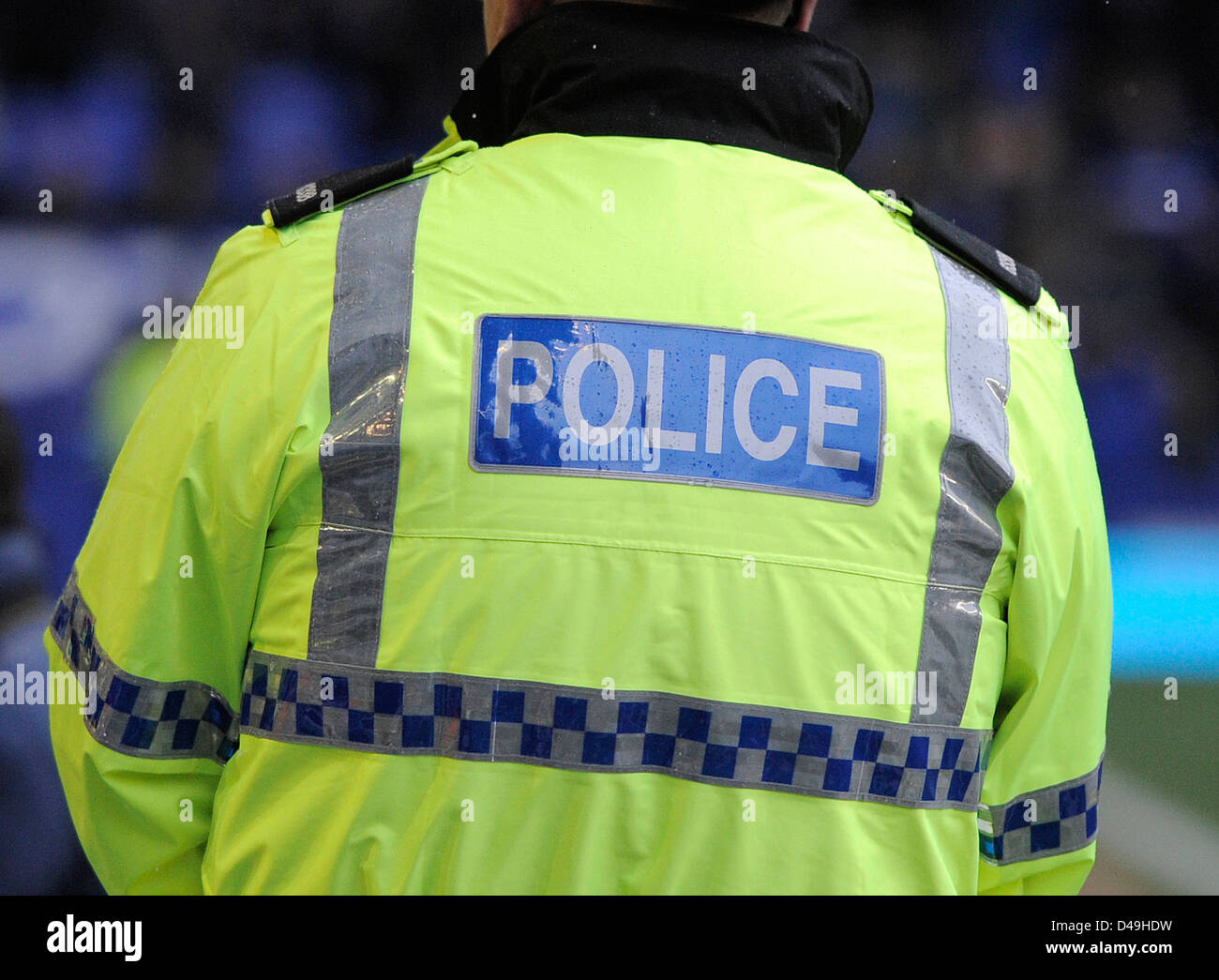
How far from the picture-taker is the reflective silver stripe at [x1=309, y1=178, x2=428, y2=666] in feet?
2.95

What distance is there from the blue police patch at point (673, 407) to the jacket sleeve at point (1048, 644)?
6.1 inches

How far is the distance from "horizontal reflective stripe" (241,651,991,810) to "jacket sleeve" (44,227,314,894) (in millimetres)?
99

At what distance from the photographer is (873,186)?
302cm

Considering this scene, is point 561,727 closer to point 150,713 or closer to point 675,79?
point 150,713

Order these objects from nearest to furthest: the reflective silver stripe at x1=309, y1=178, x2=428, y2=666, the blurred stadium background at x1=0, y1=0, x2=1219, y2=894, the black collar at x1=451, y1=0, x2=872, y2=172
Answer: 1. the reflective silver stripe at x1=309, y1=178, x2=428, y2=666
2. the black collar at x1=451, y1=0, x2=872, y2=172
3. the blurred stadium background at x1=0, y1=0, x2=1219, y2=894

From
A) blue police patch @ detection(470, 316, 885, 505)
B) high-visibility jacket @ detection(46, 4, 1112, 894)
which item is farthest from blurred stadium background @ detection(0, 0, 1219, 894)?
blue police patch @ detection(470, 316, 885, 505)

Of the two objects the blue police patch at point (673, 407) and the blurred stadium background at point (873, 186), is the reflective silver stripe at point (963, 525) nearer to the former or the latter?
the blue police patch at point (673, 407)

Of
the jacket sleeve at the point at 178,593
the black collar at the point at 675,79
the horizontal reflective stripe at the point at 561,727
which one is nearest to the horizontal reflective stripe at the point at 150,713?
the jacket sleeve at the point at 178,593

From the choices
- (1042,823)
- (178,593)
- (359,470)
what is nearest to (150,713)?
(178,593)

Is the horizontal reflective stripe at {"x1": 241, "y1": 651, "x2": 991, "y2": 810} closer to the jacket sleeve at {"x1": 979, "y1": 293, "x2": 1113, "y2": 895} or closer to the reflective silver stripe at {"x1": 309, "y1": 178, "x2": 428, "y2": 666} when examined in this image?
the reflective silver stripe at {"x1": 309, "y1": 178, "x2": 428, "y2": 666}

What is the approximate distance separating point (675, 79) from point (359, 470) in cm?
42
